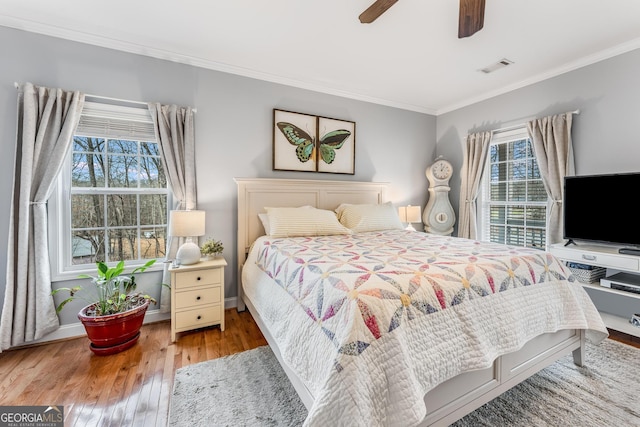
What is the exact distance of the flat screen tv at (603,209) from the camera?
232 centimetres

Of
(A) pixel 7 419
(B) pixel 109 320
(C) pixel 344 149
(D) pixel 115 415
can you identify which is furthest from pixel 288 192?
(A) pixel 7 419

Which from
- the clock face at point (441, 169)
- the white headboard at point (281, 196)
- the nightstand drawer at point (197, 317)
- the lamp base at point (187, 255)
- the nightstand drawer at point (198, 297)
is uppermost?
the clock face at point (441, 169)

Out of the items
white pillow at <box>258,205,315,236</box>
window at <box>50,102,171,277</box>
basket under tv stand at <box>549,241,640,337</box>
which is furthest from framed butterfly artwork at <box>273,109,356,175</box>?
basket under tv stand at <box>549,241,640,337</box>

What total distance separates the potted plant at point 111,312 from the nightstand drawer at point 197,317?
294 millimetres

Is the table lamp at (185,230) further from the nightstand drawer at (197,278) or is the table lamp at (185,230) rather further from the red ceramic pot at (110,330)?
the red ceramic pot at (110,330)

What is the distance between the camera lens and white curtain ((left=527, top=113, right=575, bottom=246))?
282 cm

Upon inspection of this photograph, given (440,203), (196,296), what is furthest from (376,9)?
(440,203)

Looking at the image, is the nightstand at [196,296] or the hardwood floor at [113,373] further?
the nightstand at [196,296]

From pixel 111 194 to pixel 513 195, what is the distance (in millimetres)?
4523

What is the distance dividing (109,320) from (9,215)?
117 cm

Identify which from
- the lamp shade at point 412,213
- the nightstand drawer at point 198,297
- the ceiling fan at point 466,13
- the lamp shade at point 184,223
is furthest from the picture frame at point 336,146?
the nightstand drawer at point 198,297

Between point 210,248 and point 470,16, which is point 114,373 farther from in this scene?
point 470,16

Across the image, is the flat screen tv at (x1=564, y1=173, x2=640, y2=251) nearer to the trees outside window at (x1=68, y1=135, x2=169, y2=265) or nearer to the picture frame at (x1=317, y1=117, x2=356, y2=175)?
the picture frame at (x1=317, y1=117, x2=356, y2=175)

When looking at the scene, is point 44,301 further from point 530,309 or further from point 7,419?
point 530,309
